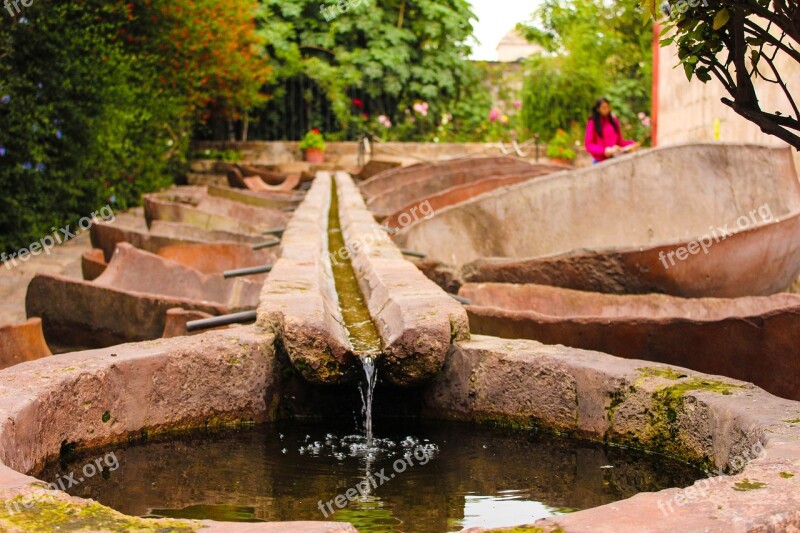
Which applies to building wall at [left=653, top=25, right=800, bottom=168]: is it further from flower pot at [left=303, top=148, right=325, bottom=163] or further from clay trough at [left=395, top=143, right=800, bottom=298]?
flower pot at [left=303, top=148, right=325, bottom=163]

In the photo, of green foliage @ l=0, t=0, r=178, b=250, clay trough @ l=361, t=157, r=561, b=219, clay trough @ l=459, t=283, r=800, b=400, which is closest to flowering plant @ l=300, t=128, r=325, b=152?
clay trough @ l=361, t=157, r=561, b=219

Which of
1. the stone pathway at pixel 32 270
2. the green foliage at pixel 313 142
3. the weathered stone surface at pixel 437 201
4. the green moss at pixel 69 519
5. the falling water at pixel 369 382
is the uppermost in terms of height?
the green foliage at pixel 313 142

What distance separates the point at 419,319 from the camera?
11.8 feet

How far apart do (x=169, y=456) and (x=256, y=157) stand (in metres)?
19.2

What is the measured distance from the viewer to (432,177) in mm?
13547

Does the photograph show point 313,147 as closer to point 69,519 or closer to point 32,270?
point 32,270

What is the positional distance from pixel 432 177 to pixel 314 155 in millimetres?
8380

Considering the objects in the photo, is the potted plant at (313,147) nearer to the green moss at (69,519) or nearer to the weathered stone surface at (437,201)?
the weathered stone surface at (437,201)

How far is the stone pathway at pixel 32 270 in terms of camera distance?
6.90 metres

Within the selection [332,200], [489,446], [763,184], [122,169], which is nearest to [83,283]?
[489,446]

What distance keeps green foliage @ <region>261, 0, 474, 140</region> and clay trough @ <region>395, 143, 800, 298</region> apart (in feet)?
49.1

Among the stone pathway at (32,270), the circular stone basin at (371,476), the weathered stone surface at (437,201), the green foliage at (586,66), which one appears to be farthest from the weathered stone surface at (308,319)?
the green foliage at (586,66)

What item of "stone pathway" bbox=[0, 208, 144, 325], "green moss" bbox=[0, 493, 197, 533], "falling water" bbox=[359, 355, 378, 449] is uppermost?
"green moss" bbox=[0, 493, 197, 533]

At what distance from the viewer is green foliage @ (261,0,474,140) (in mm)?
23500
